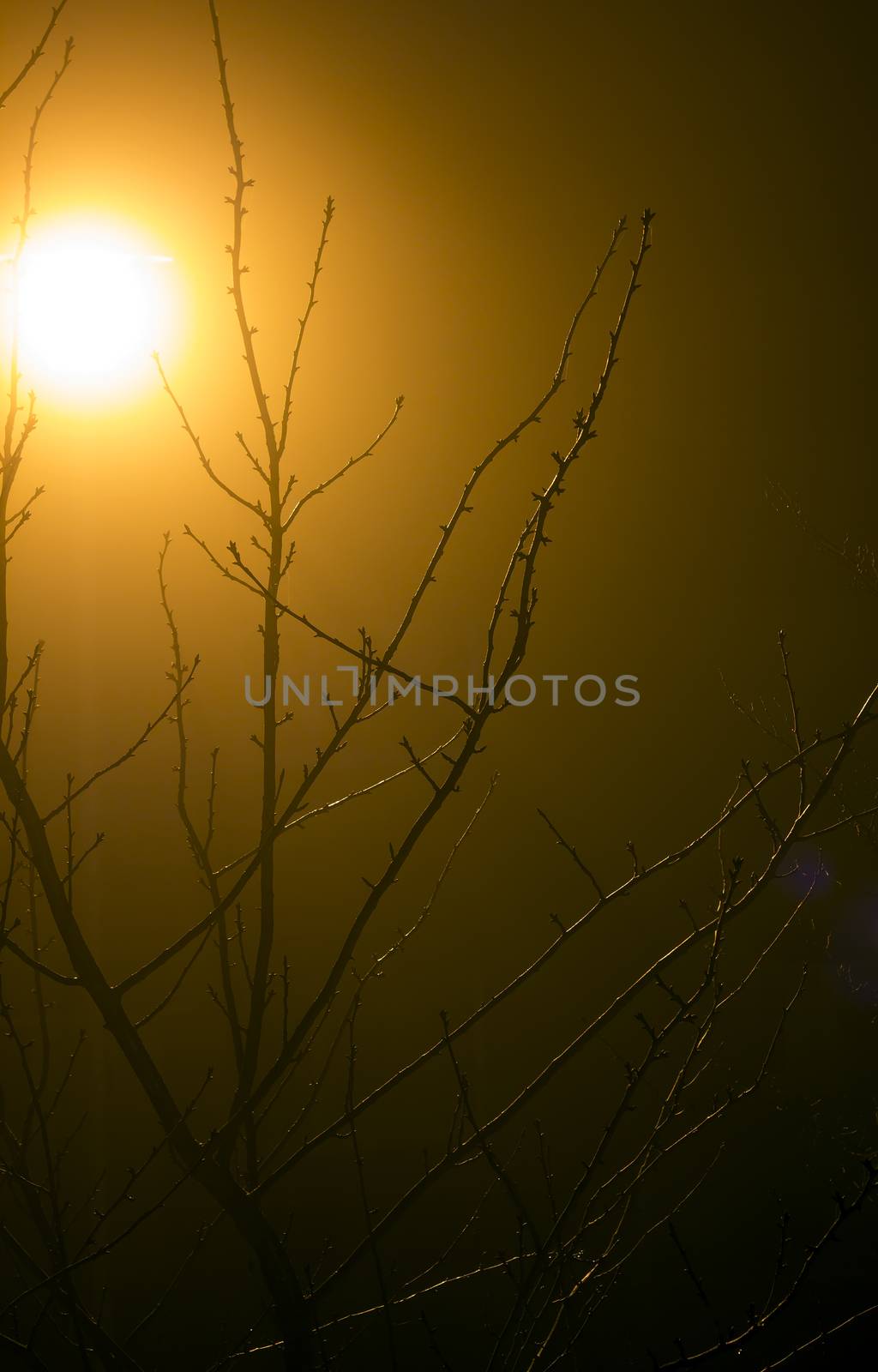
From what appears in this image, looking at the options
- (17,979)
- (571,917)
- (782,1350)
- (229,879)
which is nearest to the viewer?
(782,1350)

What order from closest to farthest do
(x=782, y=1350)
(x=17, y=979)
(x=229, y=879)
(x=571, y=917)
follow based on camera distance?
(x=782, y=1350) → (x=17, y=979) → (x=571, y=917) → (x=229, y=879)

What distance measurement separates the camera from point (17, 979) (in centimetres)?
565

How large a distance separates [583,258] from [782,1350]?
5735 millimetres

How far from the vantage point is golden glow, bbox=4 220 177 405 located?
17.5ft

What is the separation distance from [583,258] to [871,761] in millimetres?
3384

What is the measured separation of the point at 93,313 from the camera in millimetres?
5625

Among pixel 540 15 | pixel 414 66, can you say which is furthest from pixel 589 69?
pixel 414 66

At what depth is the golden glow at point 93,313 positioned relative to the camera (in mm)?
5340

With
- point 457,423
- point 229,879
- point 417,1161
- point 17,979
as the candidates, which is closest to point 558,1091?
point 417,1161

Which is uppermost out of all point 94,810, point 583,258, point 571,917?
point 583,258

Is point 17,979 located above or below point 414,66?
below

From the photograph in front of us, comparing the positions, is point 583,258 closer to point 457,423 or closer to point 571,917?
point 457,423

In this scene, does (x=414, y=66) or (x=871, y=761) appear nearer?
(x=871, y=761)

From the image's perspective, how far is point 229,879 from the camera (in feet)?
21.8
